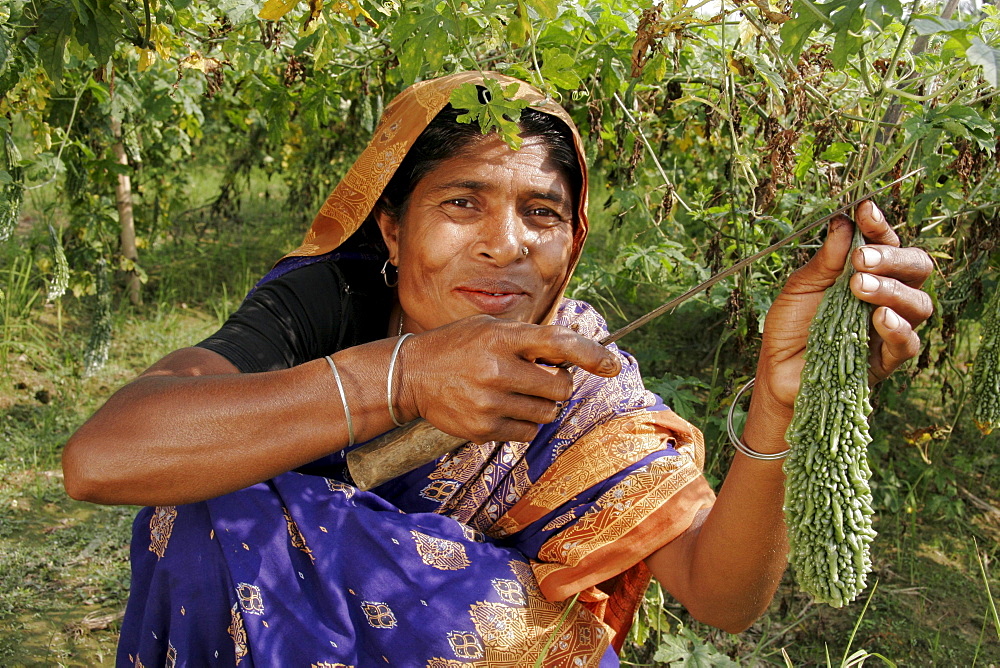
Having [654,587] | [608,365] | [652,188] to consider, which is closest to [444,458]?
[608,365]

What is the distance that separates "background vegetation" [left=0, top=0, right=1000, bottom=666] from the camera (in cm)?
204

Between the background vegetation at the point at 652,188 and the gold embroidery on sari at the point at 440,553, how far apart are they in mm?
669

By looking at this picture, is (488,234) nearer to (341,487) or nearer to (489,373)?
(489,373)

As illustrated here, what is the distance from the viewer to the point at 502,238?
2.11 metres

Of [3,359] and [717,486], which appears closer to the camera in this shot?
[717,486]

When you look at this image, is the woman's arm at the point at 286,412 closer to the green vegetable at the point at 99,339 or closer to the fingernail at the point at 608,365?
the fingernail at the point at 608,365

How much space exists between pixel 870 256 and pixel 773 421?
1.25 ft

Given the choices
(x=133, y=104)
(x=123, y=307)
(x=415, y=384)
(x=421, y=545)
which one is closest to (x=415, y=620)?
(x=421, y=545)

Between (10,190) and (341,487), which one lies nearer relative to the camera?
(341,487)

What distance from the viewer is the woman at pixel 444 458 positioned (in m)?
1.79

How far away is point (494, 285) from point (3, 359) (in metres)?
3.29

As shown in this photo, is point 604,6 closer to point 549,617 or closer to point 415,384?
point 415,384

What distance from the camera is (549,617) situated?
6.88 feet

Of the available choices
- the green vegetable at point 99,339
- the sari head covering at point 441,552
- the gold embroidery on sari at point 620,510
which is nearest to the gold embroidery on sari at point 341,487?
the sari head covering at point 441,552
